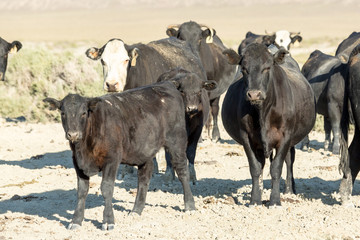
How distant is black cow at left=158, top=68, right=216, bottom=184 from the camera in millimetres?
10336

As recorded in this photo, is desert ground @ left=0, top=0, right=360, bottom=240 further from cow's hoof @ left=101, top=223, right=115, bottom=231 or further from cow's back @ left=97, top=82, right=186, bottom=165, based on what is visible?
cow's back @ left=97, top=82, right=186, bottom=165

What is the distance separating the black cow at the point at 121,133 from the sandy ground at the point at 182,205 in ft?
1.28

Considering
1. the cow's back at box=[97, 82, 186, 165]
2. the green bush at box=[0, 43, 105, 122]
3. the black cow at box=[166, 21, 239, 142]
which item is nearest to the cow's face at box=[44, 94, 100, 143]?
the cow's back at box=[97, 82, 186, 165]

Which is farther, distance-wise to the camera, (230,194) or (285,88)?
(230,194)

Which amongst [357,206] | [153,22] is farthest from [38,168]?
[153,22]

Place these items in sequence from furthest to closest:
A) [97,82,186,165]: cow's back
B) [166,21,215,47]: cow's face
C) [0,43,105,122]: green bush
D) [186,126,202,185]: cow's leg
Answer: [0,43,105,122]: green bush < [166,21,215,47]: cow's face < [186,126,202,185]: cow's leg < [97,82,186,165]: cow's back

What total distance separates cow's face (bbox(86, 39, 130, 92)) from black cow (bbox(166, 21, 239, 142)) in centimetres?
407

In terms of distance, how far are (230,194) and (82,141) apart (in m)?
3.16

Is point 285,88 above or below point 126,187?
above

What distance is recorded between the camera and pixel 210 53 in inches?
688

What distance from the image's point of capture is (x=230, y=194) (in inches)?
421

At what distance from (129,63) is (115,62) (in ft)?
1.02

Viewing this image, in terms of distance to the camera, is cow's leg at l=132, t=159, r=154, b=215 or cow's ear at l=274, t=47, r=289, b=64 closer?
cow's leg at l=132, t=159, r=154, b=215

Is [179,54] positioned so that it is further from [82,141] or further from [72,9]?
[72,9]
